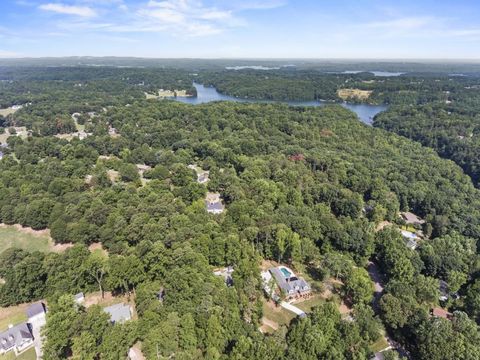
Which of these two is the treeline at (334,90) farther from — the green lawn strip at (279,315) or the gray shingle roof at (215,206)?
the green lawn strip at (279,315)

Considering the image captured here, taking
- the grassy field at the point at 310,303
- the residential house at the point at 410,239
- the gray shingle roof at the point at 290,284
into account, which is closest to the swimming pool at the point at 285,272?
the gray shingle roof at the point at 290,284

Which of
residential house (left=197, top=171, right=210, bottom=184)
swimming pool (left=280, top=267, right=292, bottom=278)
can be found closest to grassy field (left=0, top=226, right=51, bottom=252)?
residential house (left=197, top=171, right=210, bottom=184)

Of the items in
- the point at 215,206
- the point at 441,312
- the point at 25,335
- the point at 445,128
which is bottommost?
the point at 441,312

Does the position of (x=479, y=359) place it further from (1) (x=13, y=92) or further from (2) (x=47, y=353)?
(1) (x=13, y=92)

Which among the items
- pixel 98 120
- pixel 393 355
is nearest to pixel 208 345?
pixel 393 355

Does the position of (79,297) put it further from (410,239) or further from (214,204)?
(410,239)

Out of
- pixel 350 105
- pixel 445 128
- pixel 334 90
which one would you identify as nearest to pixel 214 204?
pixel 445 128
